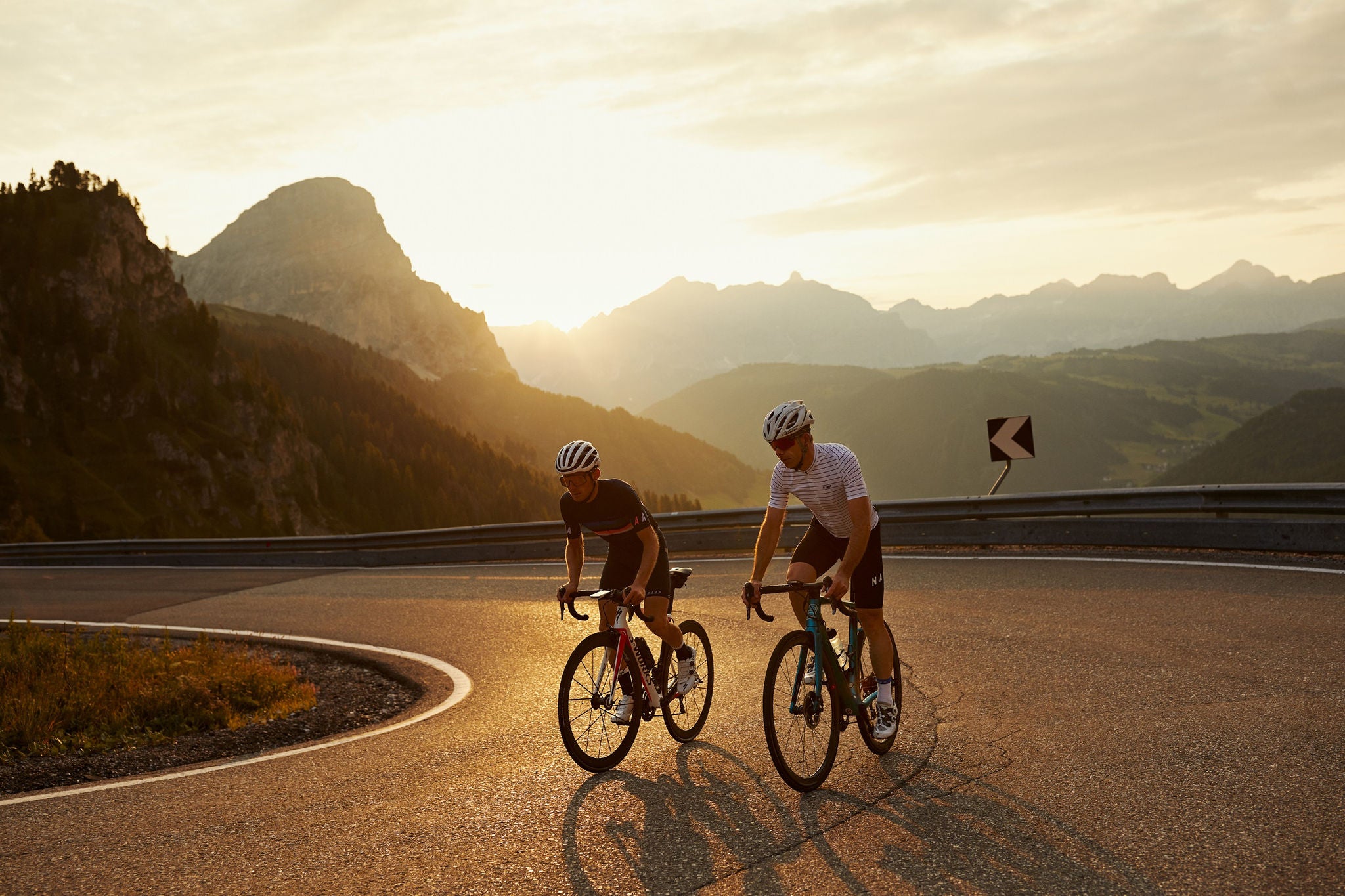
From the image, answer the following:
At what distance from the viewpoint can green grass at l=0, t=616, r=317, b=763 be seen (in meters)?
7.80

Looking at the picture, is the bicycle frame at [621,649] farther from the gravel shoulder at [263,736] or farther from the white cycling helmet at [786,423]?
the gravel shoulder at [263,736]

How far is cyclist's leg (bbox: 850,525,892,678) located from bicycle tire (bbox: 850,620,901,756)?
51mm

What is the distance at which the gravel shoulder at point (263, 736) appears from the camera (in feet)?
22.9

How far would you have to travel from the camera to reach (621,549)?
6.37 m

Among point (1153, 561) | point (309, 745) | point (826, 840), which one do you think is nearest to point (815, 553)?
point (826, 840)

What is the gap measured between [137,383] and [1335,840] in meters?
97.7

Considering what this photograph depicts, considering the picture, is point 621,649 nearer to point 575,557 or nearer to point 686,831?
point 575,557

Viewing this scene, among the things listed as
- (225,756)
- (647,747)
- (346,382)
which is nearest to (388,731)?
(225,756)

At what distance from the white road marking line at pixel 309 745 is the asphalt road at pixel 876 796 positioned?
0.57 feet

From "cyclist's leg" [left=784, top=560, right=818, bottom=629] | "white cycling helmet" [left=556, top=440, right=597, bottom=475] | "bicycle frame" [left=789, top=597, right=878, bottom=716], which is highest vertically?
"white cycling helmet" [left=556, top=440, right=597, bottom=475]

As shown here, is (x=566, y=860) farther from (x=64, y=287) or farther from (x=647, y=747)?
(x=64, y=287)

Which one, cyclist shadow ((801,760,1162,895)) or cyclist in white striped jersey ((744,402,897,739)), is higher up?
cyclist in white striped jersey ((744,402,897,739))

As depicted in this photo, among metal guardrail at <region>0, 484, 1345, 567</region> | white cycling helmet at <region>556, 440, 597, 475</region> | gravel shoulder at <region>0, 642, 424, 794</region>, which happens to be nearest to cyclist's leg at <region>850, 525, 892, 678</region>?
white cycling helmet at <region>556, 440, 597, 475</region>

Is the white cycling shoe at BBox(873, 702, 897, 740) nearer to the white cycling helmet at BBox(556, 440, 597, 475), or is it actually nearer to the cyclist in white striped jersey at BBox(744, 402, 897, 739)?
the cyclist in white striped jersey at BBox(744, 402, 897, 739)
